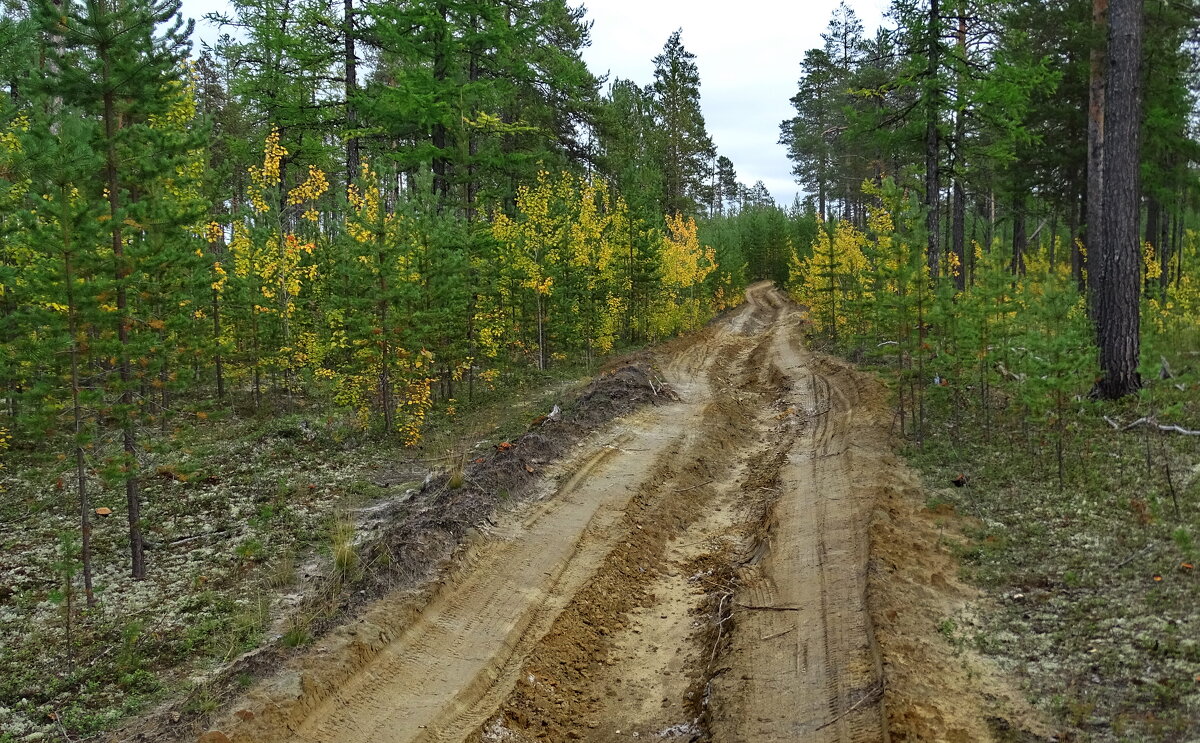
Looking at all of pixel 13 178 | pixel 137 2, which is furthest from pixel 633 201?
pixel 137 2

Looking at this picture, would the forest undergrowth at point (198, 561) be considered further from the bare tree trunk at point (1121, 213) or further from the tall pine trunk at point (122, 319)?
the bare tree trunk at point (1121, 213)

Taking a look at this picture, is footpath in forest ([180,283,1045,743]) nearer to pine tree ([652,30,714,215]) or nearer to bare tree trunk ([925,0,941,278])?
bare tree trunk ([925,0,941,278])

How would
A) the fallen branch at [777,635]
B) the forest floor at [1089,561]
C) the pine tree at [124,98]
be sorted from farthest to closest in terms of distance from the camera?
the pine tree at [124,98] → the fallen branch at [777,635] → the forest floor at [1089,561]

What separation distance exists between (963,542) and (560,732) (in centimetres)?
542

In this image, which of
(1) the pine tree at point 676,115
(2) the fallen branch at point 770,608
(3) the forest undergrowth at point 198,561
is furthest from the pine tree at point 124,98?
(1) the pine tree at point 676,115

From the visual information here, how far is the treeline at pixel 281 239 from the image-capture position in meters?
8.52

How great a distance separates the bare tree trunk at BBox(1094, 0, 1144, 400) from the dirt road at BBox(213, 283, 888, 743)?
4357mm

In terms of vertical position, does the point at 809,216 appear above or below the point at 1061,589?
above

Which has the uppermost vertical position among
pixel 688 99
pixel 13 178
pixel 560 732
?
pixel 688 99

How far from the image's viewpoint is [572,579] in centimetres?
865

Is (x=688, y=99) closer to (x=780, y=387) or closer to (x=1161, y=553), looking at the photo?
(x=780, y=387)

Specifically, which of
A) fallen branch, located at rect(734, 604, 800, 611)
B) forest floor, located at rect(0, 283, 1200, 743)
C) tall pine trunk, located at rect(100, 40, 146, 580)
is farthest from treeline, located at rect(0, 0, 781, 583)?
fallen branch, located at rect(734, 604, 800, 611)

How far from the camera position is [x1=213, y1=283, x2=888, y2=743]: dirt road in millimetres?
5984

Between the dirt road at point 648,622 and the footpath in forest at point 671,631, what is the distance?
0.9 inches
